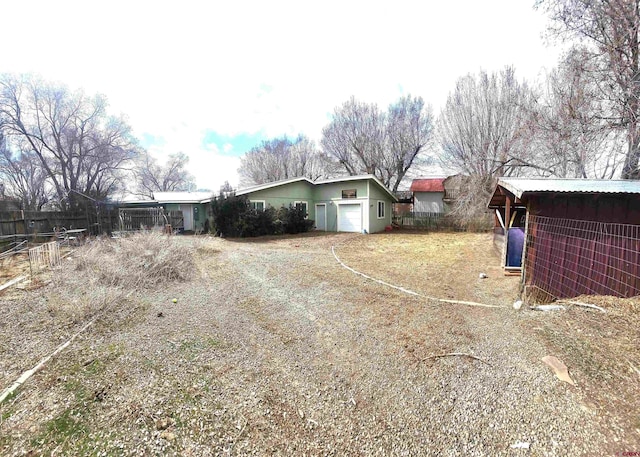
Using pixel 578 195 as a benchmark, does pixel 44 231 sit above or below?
below

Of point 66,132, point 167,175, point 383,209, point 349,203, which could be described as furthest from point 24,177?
point 383,209

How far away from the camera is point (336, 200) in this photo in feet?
54.2

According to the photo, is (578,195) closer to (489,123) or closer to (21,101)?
(489,123)

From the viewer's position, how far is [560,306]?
3.62 metres

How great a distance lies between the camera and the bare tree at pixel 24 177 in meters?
19.3

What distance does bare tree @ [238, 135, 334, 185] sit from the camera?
1182 inches

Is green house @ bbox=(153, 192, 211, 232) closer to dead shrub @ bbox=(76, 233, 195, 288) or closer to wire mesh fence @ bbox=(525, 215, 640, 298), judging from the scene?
dead shrub @ bbox=(76, 233, 195, 288)

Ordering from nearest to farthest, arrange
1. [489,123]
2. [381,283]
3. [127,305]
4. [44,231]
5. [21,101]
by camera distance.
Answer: [127,305] < [381,283] < [44,231] < [489,123] < [21,101]

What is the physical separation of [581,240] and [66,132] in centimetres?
2844

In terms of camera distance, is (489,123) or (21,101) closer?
(489,123)

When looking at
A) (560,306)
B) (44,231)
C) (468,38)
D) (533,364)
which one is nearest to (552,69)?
(468,38)

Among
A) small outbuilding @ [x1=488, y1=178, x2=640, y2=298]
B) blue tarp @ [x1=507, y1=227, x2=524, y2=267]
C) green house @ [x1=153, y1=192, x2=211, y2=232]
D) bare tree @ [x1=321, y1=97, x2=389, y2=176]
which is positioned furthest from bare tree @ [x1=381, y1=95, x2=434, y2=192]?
small outbuilding @ [x1=488, y1=178, x2=640, y2=298]

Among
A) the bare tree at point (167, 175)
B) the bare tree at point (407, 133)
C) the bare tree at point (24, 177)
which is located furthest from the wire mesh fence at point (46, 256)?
the bare tree at point (167, 175)

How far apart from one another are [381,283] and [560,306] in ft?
9.15
